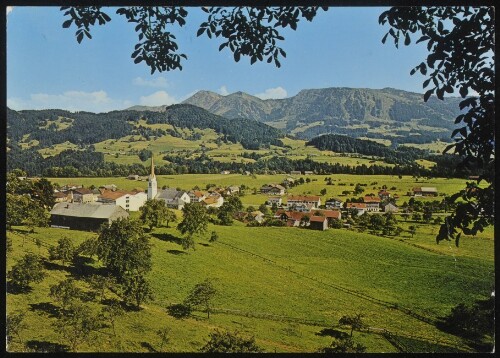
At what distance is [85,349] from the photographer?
2758 millimetres

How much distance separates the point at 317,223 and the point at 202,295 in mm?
1324

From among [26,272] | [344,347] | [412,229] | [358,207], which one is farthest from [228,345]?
[412,229]

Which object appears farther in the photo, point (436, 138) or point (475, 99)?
point (436, 138)

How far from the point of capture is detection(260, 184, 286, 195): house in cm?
408

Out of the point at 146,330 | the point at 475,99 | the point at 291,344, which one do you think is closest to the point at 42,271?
the point at 146,330

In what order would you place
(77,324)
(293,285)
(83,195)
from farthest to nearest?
(293,285) < (83,195) < (77,324)

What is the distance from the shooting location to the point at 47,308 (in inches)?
128

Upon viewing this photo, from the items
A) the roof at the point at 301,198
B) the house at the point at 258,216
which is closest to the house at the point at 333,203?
the roof at the point at 301,198

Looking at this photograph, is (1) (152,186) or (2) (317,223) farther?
(2) (317,223)

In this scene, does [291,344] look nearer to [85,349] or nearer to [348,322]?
[348,322]

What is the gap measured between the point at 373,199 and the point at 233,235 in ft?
4.70

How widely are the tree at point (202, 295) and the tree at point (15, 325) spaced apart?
1.27 m

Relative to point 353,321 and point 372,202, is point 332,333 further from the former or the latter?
point 372,202
